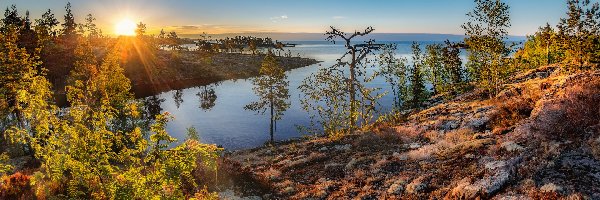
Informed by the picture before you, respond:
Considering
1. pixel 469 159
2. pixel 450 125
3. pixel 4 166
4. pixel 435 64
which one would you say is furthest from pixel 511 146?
pixel 435 64

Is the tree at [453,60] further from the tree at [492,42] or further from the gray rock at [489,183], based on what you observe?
the gray rock at [489,183]

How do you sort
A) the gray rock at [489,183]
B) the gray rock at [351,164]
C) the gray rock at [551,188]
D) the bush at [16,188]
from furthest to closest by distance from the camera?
1. the gray rock at [351,164]
2. the bush at [16,188]
3. the gray rock at [489,183]
4. the gray rock at [551,188]

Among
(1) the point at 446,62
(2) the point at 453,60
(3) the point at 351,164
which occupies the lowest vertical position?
(3) the point at 351,164

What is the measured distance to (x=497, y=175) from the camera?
564 inches

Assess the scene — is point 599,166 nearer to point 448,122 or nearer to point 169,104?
point 448,122

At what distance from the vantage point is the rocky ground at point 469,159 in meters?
13.7

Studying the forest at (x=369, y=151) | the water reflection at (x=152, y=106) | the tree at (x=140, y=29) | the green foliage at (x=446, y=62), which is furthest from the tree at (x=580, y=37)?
the tree at (x=140, y=29)

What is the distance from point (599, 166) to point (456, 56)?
2724 inches

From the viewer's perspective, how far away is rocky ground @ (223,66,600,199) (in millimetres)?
13695

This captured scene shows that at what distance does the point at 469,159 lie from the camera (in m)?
17.4

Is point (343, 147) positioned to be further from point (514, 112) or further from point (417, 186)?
point (417, 186)

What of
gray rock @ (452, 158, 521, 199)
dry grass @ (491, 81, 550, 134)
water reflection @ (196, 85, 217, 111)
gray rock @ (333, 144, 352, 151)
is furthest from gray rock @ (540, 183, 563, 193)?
water reflection @ (196, 85, 217, 111)

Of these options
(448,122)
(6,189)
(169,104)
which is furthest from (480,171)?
(169,104)

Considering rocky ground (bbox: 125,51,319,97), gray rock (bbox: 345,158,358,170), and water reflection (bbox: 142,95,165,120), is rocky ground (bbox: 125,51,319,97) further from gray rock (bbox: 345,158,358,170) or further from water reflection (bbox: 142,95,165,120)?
gray rock (bbox: 345,158,358,170)
